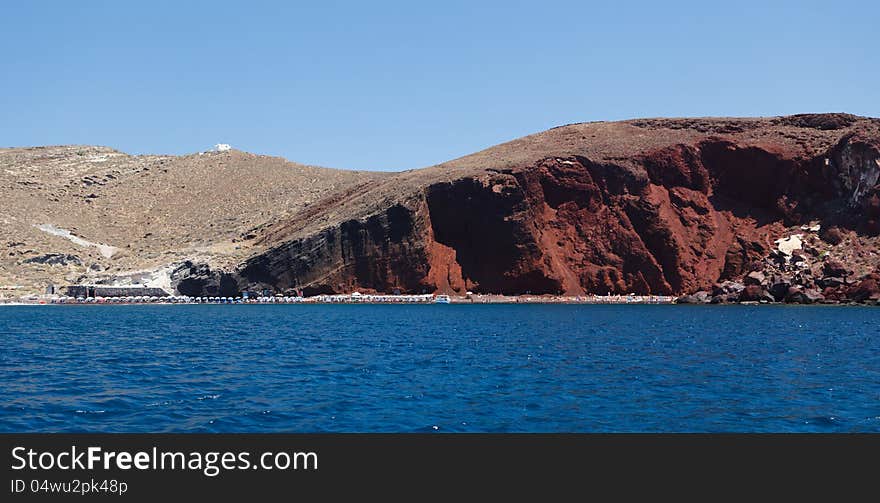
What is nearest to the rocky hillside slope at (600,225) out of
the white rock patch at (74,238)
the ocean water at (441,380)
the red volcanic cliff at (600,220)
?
the red volcanic cliff at (600,220)

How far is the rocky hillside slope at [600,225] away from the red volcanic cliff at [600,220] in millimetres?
203

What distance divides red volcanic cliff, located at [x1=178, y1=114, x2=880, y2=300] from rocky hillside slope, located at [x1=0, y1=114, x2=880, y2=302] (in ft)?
0.67

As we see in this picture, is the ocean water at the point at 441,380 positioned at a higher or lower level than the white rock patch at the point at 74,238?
lower

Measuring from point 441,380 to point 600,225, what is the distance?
3738 inches

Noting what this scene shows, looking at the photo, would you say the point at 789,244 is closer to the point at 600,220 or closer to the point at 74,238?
the point at 600,220

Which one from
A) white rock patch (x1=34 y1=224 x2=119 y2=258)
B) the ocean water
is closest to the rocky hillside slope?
white rock patch (x1=34 y1=224 x2=119 y2=258)

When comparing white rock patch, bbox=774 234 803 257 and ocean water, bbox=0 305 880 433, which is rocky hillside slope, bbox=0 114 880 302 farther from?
ocean water, bbox=0 305 880 433

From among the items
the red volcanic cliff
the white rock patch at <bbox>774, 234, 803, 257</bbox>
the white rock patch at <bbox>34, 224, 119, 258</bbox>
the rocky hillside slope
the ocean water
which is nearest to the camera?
the ocean water

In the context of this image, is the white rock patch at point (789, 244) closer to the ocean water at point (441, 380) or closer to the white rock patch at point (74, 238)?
the ocean water at point (441, 380)

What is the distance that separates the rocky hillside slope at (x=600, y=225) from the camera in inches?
4653

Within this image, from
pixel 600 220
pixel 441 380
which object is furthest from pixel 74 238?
pixel 441 380

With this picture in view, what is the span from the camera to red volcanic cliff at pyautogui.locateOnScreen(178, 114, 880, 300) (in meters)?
119
